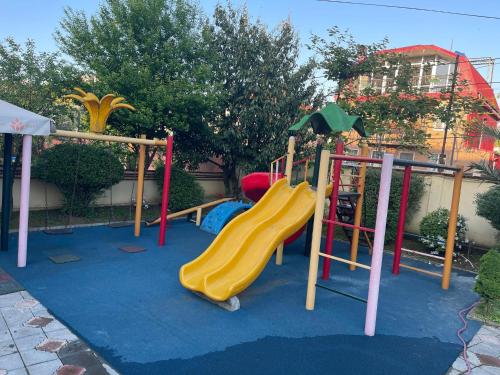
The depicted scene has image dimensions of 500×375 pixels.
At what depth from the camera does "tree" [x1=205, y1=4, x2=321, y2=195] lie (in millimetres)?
12055

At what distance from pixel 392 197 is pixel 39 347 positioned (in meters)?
8.32

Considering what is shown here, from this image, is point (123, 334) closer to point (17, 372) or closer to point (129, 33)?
point (17, 372)

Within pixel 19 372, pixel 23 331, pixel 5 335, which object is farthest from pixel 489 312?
→ pixel 5 335

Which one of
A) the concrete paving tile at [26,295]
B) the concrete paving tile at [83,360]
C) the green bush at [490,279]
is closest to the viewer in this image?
the concrete paving tile at [83,360]

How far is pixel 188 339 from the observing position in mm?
4109

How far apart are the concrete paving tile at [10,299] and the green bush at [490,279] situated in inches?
250

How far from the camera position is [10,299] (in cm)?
472

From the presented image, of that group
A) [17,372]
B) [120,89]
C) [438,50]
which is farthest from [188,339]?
[438,50]

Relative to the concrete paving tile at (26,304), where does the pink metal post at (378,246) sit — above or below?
above

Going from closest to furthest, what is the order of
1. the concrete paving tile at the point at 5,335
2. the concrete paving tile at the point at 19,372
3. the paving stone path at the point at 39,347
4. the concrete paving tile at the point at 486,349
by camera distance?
the concrete paving tile at the point at 19,372 < the paving stone path at the point at 39,347 < the concrete paving tile at the point at 5,335 < the concrete paving tile at the point at 486,349

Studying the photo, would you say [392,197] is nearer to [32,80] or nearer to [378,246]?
[378,246]

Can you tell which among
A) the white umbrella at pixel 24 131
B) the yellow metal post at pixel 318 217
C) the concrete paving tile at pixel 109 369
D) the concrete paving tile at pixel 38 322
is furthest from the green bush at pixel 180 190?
the concrete paving tile at pixel 109 369

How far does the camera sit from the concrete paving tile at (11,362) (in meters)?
3.30

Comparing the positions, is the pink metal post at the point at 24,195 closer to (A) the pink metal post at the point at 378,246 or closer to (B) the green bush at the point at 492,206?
(A) the pink metal post at the point at 378,246
